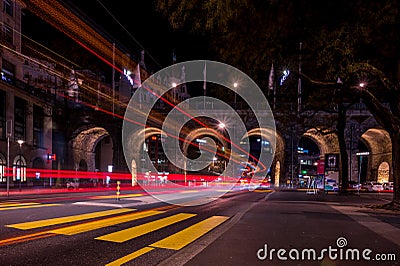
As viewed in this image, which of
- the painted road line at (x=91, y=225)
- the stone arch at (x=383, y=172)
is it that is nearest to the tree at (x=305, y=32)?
the painted road line at (x=91, y=225)

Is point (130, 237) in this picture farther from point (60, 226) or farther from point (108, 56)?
point (108, 56)

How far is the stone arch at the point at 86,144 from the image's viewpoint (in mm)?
49812

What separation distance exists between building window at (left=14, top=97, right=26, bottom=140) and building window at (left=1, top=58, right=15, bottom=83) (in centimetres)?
224

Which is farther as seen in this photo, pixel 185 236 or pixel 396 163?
pixel 396 163

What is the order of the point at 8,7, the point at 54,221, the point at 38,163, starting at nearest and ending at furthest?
the point at 54,221, the point at 8,7, the point at 38,163

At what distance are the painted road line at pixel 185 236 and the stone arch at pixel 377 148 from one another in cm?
4288

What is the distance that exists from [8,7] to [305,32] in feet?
112

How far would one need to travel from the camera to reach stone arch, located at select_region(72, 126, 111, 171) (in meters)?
49.8

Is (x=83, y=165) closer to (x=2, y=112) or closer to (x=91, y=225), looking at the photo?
(x=2, y=112)

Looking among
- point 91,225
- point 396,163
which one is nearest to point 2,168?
point 91,225

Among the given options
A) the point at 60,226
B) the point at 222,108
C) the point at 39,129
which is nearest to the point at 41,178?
the point at 39,129

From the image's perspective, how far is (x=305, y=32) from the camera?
1205 cm

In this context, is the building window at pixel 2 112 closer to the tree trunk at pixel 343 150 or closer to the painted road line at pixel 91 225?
the painted road line at pixel 91 225

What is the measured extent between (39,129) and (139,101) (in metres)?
12.9
